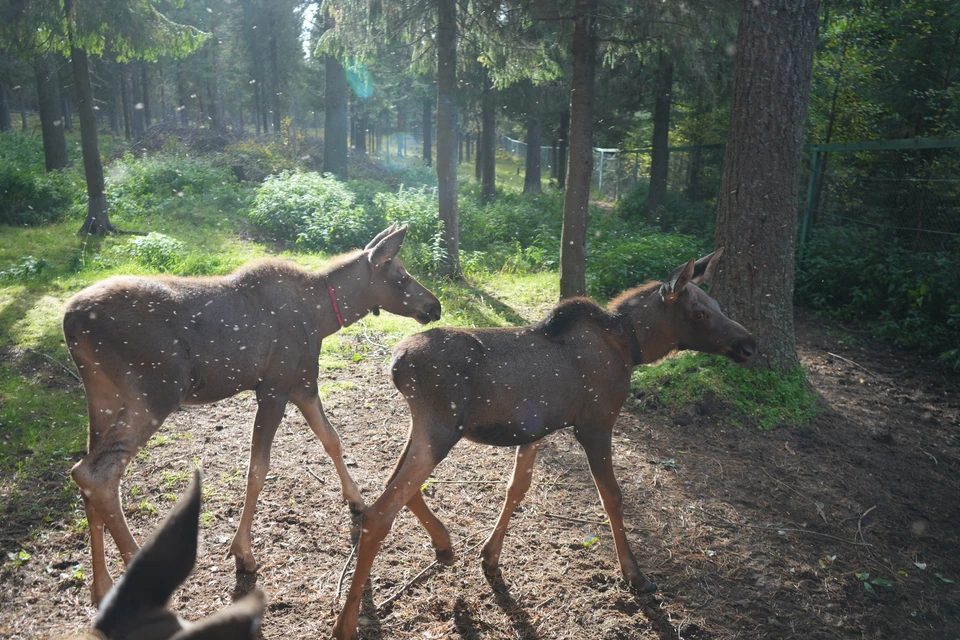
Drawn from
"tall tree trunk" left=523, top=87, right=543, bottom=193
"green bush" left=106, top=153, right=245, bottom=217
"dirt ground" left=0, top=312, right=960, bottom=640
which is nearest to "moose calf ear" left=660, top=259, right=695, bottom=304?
"dirt ground" left=0, top=312, right=960, bottom=640

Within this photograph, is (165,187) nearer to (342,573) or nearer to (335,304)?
(335,304)

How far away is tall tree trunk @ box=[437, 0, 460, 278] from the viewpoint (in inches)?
509

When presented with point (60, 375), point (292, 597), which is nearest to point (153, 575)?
point (292, 597)

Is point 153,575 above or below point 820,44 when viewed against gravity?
below

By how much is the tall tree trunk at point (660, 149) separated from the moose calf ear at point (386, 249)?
1464cm

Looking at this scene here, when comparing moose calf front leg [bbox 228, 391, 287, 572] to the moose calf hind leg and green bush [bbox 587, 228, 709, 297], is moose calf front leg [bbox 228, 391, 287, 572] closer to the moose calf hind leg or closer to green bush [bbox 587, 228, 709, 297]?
the moose calf hind leg

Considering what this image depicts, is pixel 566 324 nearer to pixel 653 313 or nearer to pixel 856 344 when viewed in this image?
pixel 653 313

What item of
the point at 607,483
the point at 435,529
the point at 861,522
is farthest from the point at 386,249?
the point at 861,522

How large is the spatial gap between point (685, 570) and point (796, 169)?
496 cm

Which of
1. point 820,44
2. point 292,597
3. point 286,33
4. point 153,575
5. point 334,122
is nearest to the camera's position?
point 153,575

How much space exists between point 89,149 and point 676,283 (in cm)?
1377

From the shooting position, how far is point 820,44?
1516cm

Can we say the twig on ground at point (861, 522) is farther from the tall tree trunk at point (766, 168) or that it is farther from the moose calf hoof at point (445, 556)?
the moose calf hoof at point (445, 556)

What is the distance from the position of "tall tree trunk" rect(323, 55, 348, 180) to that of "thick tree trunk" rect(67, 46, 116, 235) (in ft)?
43.5
